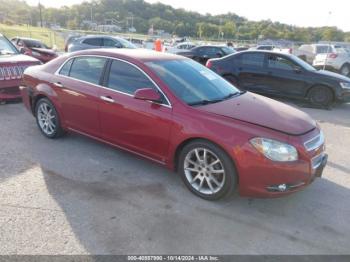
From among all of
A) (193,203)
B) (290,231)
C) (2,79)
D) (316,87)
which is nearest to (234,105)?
(193,203)

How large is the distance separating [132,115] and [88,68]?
1.21 meters

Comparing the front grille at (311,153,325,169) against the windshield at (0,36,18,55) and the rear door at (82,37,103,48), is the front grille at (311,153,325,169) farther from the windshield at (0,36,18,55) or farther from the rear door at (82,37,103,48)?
the rear door at (82,37,103,48)

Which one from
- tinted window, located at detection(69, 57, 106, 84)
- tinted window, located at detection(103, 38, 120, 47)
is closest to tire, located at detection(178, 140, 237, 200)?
tinted window, located at detection(69, 57, 106, 84)

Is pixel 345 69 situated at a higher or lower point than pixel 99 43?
lower

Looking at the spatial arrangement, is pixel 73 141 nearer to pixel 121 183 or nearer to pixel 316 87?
pixel 121 183

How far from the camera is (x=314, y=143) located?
3770 mm

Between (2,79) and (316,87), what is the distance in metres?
7.71

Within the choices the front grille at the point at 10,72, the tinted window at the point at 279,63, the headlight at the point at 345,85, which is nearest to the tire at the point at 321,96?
the headlight at the point at 345,85

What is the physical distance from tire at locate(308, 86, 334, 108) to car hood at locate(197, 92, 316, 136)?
540cm

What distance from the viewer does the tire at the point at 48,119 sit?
540 cm

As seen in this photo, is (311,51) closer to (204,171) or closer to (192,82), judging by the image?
(192,82)

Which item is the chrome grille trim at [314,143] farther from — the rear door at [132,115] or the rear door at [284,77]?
the rear door at [284,77]

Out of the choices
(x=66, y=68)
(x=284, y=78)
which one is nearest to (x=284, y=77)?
(x=284, y=78)

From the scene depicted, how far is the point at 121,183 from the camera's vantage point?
4230mm
